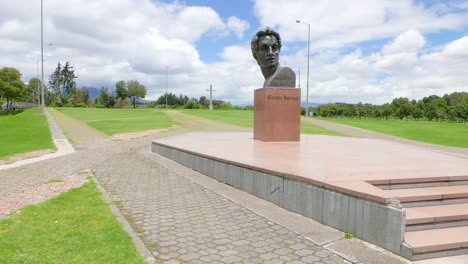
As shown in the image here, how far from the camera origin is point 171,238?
466 centimetres

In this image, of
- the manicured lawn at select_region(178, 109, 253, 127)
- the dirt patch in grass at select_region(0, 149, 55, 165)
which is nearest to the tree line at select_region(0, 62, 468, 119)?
the manicured lawn at select_region(178, 109, 253, 127)

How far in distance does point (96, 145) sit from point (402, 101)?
62665 mm

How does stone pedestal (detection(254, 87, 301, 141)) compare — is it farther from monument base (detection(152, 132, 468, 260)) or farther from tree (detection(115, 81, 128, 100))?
tree (detection(115, 81, 128, 100))

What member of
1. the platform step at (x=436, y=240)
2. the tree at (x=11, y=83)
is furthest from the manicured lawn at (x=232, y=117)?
the tree at (x=11, y=83)

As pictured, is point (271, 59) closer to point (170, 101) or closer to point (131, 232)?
point (131, 232)

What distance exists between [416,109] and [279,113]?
55.6 metres

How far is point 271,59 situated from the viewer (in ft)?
39.8

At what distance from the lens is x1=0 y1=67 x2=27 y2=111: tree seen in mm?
53531

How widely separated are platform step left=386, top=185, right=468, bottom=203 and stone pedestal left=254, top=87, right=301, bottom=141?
21.4ft

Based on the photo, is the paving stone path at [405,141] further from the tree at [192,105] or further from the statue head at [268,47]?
the tree at [192,105]

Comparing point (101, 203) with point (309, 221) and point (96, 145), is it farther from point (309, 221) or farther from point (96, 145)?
point (96, 145)

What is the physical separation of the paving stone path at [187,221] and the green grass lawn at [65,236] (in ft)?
1.18

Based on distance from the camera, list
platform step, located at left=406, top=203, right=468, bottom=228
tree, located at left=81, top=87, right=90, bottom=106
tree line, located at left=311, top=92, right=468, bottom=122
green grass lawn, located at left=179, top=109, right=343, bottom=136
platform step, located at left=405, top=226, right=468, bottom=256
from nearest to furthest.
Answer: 1. platform step, located at left=405, top=226, right=468, bottom=256
2. platform step, located at left=406, top=203, right=468, bottom=228
3. green grass lawn, located at left=179, top=109, right=343, bottom=136
4. tree line, located at left=311, top=92, right=468, bottom=122
5. tree, located at left=81, top=87, right=90, bottom=106

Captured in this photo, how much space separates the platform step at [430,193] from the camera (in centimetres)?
489
